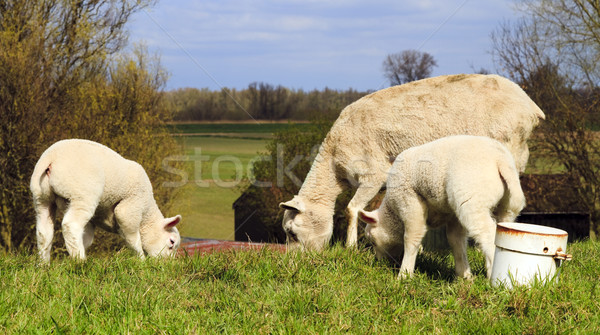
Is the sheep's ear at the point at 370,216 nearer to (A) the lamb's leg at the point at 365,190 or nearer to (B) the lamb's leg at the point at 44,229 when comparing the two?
(A) the lamb's leg at the point at 365,190

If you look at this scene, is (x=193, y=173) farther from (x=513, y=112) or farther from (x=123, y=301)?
(x=123, y=301)

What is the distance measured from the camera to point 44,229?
639 centimetres

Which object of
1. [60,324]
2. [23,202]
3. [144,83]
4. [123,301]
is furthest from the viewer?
[144,83]

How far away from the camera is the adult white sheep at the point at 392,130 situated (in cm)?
775

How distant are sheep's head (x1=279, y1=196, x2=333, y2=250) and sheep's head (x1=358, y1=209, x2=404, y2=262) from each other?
2.89 m

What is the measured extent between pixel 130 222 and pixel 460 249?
A: 12.1 feet

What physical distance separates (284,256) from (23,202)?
8685mm

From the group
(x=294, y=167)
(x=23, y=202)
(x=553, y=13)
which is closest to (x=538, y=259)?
(x=23, y=202)

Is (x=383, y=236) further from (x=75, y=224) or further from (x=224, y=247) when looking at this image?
(x=224, y=247)

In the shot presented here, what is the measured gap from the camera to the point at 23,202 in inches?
481

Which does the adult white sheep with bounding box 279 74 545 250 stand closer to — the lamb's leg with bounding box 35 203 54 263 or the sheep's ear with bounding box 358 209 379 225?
the sheep's ear with bounding box 358 209 379 225

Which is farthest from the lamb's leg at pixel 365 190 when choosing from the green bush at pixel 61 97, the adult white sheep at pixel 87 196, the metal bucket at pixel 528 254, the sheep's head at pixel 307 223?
the green bush at pixel 61 97

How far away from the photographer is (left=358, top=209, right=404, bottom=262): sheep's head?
18.7 ft

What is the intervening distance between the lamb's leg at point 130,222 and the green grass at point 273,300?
1.09 meters
